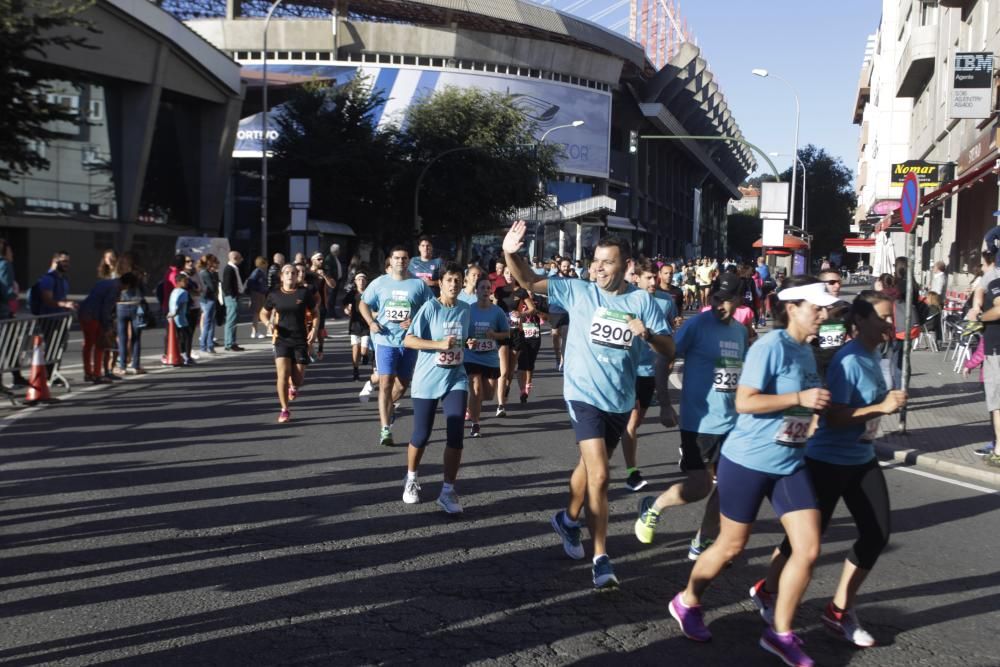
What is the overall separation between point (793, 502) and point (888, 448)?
6845 mm

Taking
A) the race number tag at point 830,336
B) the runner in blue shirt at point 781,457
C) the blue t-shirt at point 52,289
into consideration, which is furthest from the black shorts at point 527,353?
the runner in blue shirt at point 781,457

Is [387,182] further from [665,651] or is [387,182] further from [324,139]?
[665,651]

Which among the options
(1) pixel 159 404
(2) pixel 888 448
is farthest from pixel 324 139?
(2) pixel 888 448

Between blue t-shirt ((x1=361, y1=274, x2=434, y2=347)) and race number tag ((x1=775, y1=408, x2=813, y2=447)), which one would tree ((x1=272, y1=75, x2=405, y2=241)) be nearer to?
blue t-shirt ((x1=361, y1=274, x2=434, y2=347))

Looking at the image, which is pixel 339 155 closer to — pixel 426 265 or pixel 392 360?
pixel 426 265

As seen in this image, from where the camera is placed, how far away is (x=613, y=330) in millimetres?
5895

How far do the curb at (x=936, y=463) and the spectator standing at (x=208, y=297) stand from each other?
1234 cm

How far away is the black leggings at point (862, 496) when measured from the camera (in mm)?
4992

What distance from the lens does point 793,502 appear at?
184 inches

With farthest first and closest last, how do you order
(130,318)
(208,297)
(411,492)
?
1. (208,297)
2. (130,318)
3. (411,492)

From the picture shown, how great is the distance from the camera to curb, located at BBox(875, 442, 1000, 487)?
31.7 feet

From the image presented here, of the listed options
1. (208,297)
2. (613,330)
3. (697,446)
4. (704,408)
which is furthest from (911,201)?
(208,297)

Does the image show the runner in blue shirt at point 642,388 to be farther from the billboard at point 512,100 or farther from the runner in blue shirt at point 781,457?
the billboard at point 512,100

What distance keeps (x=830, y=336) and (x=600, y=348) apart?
3919mm
